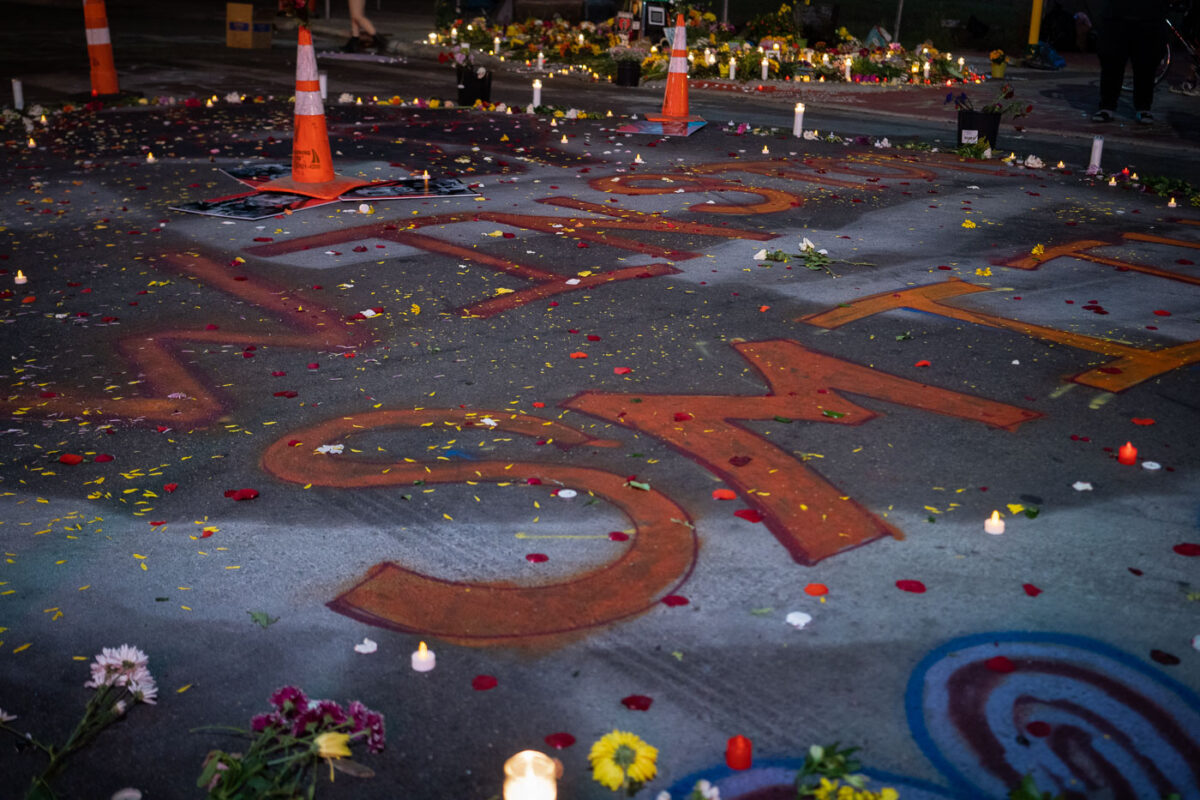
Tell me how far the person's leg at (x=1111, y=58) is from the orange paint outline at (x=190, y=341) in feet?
36.0

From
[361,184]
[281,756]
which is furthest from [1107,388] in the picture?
[361,184]

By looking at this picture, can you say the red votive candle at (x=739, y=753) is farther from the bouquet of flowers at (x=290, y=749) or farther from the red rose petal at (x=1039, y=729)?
the bouquet of flowers at (x=290, y=749)

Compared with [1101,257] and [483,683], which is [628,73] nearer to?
[1101,257]

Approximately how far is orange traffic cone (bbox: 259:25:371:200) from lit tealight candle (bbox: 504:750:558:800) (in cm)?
722

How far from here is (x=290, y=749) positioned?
8.98 ft

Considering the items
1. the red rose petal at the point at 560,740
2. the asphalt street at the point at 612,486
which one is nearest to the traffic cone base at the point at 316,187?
the asphalt street at the point at 612,486

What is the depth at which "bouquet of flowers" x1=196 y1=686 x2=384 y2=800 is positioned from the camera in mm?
2580

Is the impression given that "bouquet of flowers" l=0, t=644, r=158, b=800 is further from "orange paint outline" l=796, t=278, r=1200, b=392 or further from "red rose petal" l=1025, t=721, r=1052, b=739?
"orange paint outline" l=796, t=278, r=1200, b=392

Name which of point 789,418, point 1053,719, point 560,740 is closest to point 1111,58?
point 789,418

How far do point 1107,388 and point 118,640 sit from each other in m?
4.30

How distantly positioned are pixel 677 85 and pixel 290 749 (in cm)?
1159

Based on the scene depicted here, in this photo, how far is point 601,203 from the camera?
899 centimetres

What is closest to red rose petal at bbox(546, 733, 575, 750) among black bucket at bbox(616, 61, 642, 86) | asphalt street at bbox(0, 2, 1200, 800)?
asphalt street at bbox(0, 2, 1200, 800)

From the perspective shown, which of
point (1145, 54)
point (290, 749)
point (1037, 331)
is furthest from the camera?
point (1145, 54)
